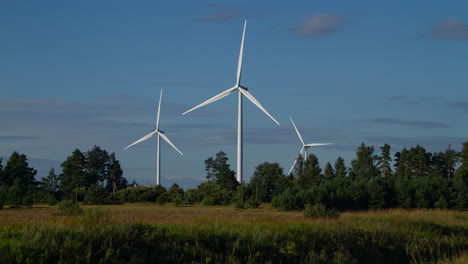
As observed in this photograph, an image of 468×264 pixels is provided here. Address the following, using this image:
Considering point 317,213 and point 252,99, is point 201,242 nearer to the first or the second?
point 317,213

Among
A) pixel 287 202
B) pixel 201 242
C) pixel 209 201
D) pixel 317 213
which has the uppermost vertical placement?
pixel 209 201

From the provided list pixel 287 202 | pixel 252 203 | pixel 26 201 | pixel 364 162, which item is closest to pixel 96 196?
pixel 26 201

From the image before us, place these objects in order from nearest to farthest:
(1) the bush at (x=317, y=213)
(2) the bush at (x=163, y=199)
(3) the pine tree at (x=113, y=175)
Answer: (1) the bush at (x=317, y=213) → (2) the bush at (x=163, y=199) → (3) the pine tree at (x=113, y=175)

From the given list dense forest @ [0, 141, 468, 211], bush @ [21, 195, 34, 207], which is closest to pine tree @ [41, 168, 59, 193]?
dense forest @ [0, 141, 468, 211]

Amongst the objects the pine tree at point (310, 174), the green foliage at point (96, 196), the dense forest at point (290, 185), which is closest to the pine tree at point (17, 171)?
the dense forest at point (290, 185)

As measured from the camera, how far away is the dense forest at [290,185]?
248ft

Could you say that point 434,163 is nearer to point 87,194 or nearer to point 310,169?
point 310,169

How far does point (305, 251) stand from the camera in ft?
70.0

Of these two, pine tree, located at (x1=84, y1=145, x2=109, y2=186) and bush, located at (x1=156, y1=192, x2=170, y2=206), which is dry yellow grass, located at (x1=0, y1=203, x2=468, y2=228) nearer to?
bush, located at (x1=156, y1=192, x2=170, y2=206)

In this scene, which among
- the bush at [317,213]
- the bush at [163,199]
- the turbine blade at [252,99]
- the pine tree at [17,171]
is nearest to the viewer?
the bush at [317,213]

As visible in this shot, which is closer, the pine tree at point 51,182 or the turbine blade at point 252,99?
the turbine blade at point 252,99

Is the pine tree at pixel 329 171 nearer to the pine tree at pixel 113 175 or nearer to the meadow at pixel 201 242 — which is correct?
the pine tree at pixel 113 175

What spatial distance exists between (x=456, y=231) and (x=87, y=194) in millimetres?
65951

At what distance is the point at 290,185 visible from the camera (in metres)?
93.8
